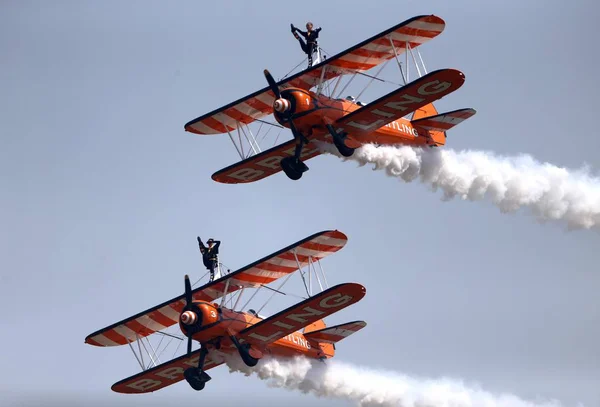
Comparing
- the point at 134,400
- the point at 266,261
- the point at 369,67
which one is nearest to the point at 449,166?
the point at 369,67

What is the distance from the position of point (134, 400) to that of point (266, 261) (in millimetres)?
33480

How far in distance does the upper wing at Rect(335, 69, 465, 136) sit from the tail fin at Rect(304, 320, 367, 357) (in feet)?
16.1

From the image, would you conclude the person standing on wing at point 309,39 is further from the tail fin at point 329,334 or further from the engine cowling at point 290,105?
the tail fin at point 329,334

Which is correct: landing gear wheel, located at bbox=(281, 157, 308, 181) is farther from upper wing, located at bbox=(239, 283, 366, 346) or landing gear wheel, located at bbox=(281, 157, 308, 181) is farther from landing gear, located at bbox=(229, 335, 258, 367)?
landing gear, located at bbox=(229, 335, 258, 367)

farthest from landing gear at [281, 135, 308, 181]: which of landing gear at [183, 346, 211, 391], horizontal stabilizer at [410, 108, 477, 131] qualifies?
landing gear at [183, 346, 211, 391]

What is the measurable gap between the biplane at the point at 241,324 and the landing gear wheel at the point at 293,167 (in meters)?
1.74

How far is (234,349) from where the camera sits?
2986 centimetres

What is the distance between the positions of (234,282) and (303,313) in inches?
112

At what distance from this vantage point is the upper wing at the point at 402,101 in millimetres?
28484

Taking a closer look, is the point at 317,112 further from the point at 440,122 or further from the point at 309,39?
the point at 440,122

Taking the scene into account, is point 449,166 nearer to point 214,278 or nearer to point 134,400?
point 214,278

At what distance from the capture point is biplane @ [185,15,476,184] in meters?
29.5

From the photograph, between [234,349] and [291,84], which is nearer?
[234,349]

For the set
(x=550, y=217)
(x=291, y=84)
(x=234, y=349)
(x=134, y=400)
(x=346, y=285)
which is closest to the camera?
(x=346, y=285)
